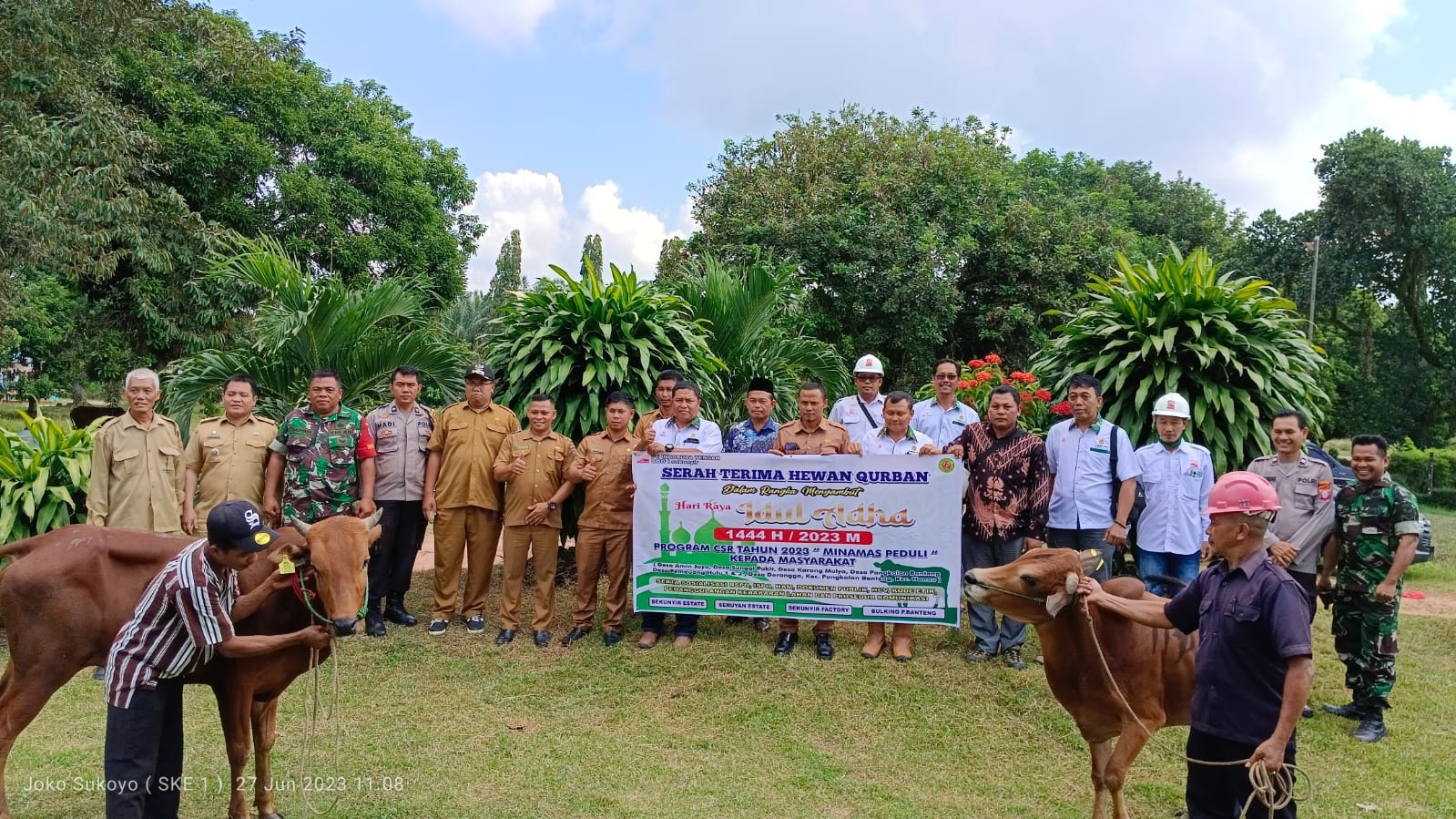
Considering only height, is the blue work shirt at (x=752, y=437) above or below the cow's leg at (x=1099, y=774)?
above

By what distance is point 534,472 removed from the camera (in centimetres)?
714

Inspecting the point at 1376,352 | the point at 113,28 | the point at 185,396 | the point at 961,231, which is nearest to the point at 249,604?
the point at 185,396

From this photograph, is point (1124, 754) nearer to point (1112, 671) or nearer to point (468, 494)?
point (1112, 671)

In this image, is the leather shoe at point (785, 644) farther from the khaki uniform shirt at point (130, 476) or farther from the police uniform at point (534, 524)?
the khaki uniform shirt at point (130, 476)

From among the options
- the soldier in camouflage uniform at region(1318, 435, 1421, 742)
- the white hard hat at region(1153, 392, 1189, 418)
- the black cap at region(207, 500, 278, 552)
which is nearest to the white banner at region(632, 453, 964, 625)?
the white hard hat at region(1153, 392, 1189, 418)

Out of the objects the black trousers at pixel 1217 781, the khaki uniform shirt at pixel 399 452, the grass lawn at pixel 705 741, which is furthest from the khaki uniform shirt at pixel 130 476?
the black trousers at pixel 1217 781

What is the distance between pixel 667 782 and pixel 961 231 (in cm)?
1349

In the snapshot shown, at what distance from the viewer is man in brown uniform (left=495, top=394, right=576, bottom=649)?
7.14 m

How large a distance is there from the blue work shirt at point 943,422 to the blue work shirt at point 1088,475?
2.95 ft

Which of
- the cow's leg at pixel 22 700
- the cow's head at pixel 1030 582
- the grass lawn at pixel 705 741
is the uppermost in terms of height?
the cow's head at pixel 1030 582

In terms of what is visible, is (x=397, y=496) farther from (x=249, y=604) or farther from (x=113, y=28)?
(x=113, y=28)

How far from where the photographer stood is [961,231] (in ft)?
54.3

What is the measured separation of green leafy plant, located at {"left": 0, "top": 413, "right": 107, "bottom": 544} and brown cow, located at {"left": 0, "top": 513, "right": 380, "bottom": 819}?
3221 millimetres

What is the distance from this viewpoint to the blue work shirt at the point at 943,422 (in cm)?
723
